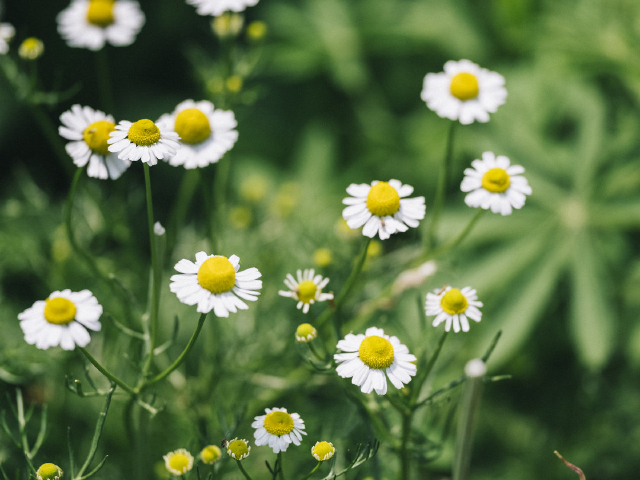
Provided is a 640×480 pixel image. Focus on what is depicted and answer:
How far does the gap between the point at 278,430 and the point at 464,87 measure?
57 centimetres

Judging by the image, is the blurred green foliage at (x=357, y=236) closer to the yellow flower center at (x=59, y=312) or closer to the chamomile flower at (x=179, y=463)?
the chamomile flower at (x=179, y=463)

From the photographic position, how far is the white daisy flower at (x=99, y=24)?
1.01 metres

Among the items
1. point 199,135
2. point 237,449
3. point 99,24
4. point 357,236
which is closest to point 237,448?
point 237,449

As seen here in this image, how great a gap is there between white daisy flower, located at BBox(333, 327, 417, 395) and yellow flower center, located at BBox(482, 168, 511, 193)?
0.84 ft

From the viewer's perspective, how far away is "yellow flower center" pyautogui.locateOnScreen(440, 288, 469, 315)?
660 mm

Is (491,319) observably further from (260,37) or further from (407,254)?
(260,37)

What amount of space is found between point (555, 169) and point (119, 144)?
1185mm

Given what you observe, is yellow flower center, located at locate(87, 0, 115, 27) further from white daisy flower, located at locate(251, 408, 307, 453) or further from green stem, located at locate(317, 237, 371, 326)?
white daisy flower, located at locate(251, 408, 307, 453)

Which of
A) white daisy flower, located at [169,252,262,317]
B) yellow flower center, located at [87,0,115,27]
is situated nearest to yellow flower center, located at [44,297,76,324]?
white daisy flower, located at [169,252,262,317]

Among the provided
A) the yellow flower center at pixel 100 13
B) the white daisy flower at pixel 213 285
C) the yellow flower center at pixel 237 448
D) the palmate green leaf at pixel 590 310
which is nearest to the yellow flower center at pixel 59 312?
the white daisy flower at pixel 213 285

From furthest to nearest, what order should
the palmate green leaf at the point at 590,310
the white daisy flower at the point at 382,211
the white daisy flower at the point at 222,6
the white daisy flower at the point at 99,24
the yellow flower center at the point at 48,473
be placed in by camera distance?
the palmate green leaf at the point at 590,310
the white daisy flower at the point at 99,24
the white daisy flower at the point at 222,6
the white daisy flower at the point at 382,211
the yellow flower center at the point at 48,473

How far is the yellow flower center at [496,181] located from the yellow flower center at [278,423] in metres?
0.39

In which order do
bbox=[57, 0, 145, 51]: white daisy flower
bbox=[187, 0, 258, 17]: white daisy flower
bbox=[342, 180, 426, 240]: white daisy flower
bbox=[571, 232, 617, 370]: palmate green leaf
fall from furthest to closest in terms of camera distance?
bbox=[571, 232, 617, 370]: palmate green leaf < bbox=[57, 0, 145, 51]: white daisy flower < bbox=[187, 0, 258, 17]: white daisy flower < bbox=[342, 180, 426, 240]: white daisy flower

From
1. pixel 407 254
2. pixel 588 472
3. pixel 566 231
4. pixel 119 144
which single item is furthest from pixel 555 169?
pixel 119 144
